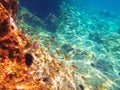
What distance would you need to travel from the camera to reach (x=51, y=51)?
10.6 meters

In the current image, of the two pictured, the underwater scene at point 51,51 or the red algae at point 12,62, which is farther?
the underwater scene at point 51,51

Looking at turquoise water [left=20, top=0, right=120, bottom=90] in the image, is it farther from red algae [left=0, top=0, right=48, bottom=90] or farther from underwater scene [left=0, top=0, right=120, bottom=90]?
red algae [left=0, top=0, right=48, bottom=90]

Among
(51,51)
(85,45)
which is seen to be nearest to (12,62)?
(51,51)

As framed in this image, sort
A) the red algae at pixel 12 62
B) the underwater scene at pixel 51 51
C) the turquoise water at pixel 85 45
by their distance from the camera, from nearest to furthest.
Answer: the red algae at pixel 12 62 < the underwater scene at pixel 51 51 < the turquoise water at pixel 85 45

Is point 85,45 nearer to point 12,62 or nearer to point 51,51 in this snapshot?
point 51,51

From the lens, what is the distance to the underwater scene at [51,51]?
3275 mm

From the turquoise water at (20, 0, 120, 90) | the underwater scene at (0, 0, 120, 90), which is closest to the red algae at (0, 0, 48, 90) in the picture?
the underwater scene at (0, 0, 120, 90)

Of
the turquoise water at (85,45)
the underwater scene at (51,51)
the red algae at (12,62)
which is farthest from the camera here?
the turquoise water at (85,45)

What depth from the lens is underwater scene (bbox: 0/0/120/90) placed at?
129 inches

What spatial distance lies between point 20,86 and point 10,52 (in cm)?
71

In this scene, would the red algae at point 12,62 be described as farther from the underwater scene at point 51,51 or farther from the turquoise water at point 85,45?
the turquoise water at point 85,45

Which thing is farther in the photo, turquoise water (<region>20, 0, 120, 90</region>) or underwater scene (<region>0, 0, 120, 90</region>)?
turquoise water (<region>20, 0, 120, 90</region>)

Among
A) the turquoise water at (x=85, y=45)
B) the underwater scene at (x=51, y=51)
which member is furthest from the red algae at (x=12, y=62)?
the turquoise water at (x=85, y=45)

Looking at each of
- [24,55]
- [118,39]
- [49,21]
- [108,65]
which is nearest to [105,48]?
[118,39]
